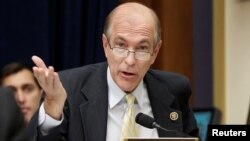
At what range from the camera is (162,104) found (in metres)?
2.59

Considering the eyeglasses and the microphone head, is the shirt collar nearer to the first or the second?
the eyeglasses

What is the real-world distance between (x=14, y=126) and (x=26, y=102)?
2358 millimetres

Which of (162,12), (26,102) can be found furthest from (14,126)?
(162,12)

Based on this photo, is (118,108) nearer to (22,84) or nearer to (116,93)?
(116,93)

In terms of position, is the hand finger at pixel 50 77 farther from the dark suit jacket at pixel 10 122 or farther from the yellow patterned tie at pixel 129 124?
the dark suit jacket at pixel 10 122

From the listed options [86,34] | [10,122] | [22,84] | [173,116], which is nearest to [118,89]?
[173,116]

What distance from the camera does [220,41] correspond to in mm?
4602

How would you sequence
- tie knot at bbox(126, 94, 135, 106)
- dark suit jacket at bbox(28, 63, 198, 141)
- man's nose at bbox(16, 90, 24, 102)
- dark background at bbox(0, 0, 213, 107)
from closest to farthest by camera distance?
dark suit jacket at bbox(28, 63, 198, 141) → tie knot at bbox(126, 94, 135, 106) → man's nose at bbox(16, 90, 24, 102) → dark background at bbox(0, 0, 213, 107)

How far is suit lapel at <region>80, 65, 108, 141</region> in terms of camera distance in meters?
2.40

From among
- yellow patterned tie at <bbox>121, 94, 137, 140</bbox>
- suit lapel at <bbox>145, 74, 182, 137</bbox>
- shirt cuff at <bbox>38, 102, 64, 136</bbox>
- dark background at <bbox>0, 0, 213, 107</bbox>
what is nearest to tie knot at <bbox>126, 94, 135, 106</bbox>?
yellow patterned tie at <bbox>121, 94, 137, 140</bbox>

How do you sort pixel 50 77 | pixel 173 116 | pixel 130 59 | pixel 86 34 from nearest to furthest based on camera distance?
pixel 50 77, pixel 130 59, pixel 173 116, pixel 86 34

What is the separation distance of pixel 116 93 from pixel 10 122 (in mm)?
1194

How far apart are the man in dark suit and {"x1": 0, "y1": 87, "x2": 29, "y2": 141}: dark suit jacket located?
897 mm

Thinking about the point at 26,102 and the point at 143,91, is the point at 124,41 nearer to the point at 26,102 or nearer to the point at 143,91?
the point at 143,91
